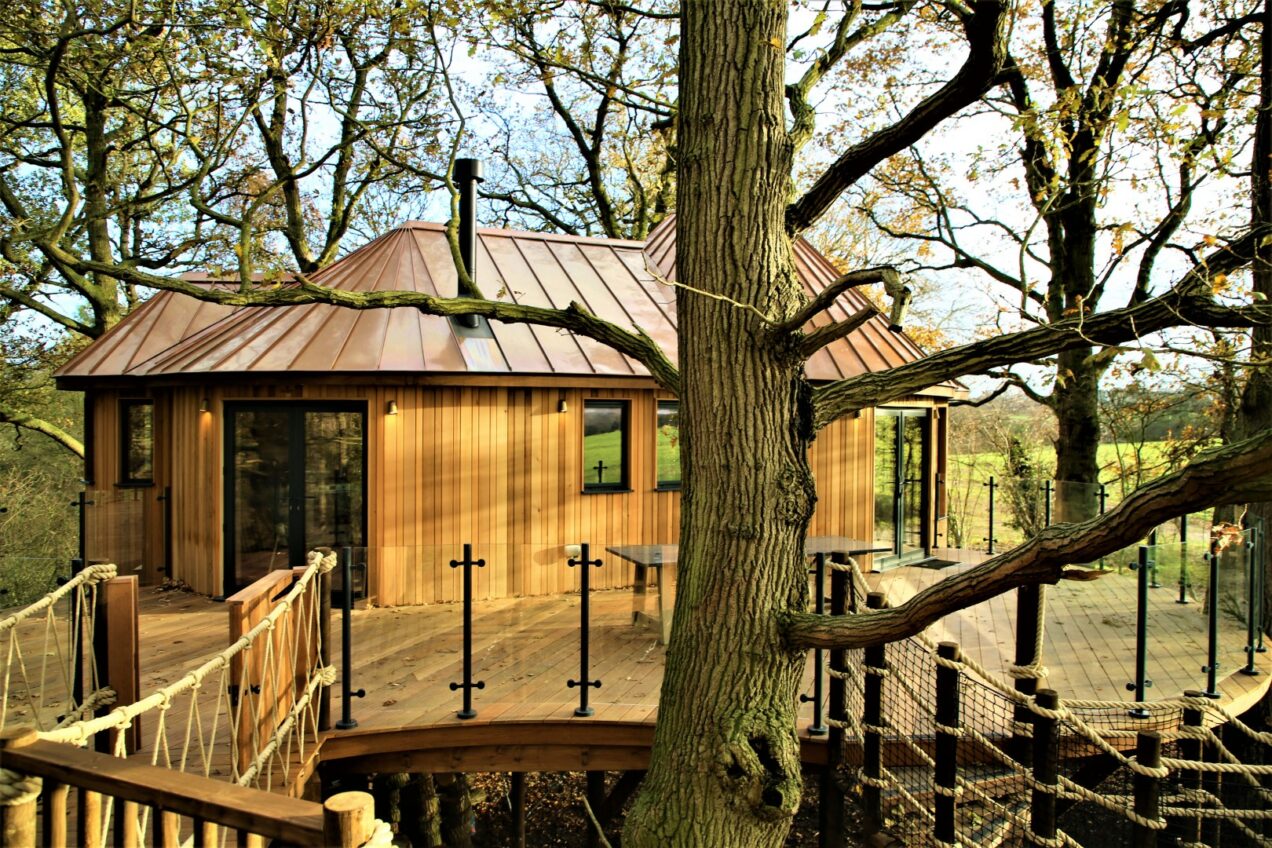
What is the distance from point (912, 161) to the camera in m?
15.3

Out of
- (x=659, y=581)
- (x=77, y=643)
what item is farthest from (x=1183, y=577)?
(x=77, y=643)

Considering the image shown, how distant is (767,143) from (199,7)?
12848mm

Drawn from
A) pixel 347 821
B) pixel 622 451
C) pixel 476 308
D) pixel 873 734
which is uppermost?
pixel 476 308

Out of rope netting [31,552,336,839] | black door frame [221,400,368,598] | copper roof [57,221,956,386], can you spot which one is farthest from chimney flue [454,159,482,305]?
rope netting [31,552,336,839]

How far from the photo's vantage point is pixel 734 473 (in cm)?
356

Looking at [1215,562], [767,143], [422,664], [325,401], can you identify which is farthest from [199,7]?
[1215,562]

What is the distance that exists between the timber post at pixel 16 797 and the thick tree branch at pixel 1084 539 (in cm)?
261

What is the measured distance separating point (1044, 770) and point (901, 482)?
23.7 feet

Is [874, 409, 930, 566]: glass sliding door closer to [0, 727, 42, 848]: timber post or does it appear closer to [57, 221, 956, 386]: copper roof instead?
[57, 221, 956, 386]: copper roof

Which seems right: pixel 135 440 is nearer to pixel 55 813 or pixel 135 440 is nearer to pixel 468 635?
pixel 468 635

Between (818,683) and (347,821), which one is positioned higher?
(347,821)

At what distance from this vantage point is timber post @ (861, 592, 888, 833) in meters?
4.88

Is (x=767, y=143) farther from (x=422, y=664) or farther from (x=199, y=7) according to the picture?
(x=199, y=7)

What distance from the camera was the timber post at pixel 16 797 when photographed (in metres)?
2.02
